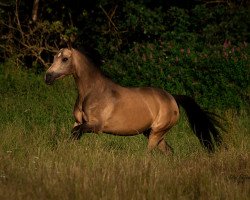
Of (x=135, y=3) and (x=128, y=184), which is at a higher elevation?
→ (x=128, y=184)

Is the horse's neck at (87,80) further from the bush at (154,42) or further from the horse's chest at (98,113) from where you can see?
the bush at (154,42)

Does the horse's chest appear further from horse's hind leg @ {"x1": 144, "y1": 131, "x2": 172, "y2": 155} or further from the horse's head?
horse's hind leg @ {"x1": 144, "y1": 131, "x2": 172, "y2": 155}

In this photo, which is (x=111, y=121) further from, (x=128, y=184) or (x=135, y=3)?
(x=135, y=3)

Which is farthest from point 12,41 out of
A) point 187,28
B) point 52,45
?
point 187,28

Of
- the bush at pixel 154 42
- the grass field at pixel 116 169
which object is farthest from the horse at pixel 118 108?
the bush at pixel 154 42

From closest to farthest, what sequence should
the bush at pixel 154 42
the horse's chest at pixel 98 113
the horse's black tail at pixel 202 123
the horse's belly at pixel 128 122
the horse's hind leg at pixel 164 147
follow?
the horse's chest at pixel 98 113 → the horse's belly at pixel 128 122 → the horse's black tail at pixel 202 123 → the horse's hind leg at pixel 164 147 → the bush at pixel 154 42

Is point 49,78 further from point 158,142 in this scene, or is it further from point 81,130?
point 158,142

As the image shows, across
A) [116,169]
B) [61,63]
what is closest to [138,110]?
[61,63]

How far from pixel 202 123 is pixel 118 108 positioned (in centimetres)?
141

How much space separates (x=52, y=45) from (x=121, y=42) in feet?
6.85

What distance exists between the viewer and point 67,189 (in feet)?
22.4

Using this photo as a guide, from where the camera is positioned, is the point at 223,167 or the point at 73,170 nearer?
the point at 73,170

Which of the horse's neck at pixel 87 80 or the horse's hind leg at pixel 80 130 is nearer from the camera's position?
the horse's hind leg at pixel 80 130

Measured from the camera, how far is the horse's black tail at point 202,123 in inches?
427
